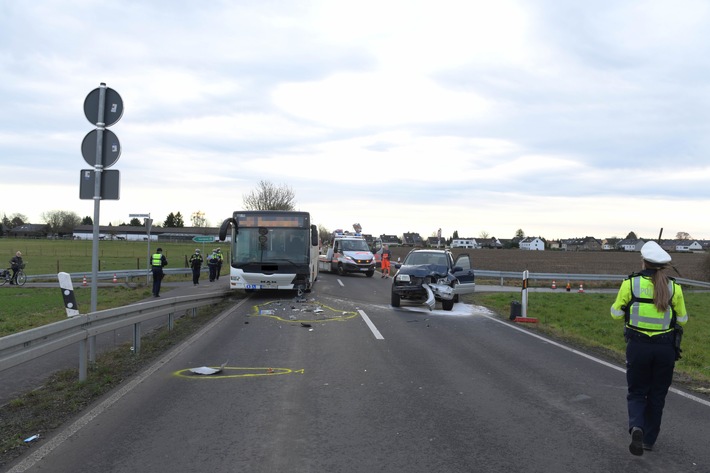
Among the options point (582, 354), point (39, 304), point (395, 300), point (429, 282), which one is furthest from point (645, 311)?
point (39, 304)

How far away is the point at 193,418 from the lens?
544 cm

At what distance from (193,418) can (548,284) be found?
96.5ft

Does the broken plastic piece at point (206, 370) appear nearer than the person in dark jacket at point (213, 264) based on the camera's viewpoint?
Yes

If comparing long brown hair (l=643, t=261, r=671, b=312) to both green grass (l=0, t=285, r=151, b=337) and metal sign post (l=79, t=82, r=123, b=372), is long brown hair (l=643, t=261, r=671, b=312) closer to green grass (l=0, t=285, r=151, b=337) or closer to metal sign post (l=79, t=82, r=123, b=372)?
metal sign post (l=79, t=82, r=123, b=372)

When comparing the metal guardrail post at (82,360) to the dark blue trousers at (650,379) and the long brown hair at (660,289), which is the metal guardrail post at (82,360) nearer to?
the dark blue trousers at (650,379)

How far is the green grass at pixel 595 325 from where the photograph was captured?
9703 millimetres

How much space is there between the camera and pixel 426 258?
56.4 feet

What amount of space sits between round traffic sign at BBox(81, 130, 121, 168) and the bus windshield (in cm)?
958

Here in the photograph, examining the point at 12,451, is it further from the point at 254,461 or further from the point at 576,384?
the point at 576,384

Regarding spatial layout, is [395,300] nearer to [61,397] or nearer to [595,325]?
[595,325]

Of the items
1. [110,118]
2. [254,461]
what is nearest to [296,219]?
[110,118]

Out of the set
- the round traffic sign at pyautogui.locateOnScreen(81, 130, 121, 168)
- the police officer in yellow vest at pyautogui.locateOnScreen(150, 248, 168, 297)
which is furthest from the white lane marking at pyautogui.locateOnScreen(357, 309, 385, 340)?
the police officer in yellow vest at pyautogui.locateOnScreen(150, 248, 168, 297)

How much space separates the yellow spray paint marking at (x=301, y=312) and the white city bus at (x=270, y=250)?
A: 103 cm

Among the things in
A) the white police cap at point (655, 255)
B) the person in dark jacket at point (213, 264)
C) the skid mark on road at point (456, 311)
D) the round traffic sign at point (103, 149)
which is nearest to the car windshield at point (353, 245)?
the person in dark jacket at point (213, 264)
